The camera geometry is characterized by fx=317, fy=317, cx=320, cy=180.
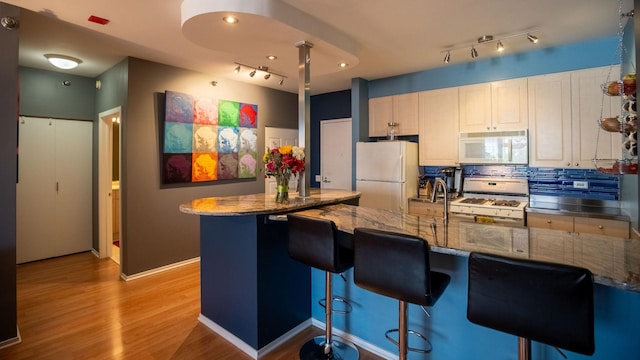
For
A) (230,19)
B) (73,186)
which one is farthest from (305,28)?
(73,186)

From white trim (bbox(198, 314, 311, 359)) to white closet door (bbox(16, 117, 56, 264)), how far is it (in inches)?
125

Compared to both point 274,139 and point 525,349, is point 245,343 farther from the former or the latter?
point 274,139

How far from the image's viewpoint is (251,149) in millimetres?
4863

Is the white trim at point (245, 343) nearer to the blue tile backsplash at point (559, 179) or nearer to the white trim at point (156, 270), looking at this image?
the white trim at point (156, 270)

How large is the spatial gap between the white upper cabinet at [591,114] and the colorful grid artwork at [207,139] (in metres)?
3.99

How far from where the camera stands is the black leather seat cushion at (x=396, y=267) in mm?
1508

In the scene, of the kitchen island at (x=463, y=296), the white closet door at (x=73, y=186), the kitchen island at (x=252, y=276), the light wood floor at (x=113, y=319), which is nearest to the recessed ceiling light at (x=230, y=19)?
the kitchen island at (x=252, y=276)

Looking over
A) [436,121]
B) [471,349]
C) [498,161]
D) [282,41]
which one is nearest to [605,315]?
[471,349]

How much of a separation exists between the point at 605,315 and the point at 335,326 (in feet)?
5.44

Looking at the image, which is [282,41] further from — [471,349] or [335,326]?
[471,349]

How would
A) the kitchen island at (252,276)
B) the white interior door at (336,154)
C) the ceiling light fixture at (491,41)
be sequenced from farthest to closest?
the white interior door at (336,154) → the ceiling light fixture at (491,41) → the kitchen island at (252,276)

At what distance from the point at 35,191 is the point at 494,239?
5.38 m

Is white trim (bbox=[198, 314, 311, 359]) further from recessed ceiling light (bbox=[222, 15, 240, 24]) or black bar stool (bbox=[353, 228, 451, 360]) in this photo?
recessed ceiling light (bbox=[222, 15, 240, 24])

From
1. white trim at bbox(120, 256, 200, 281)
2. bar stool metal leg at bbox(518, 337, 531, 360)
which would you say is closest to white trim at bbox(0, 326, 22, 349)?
white trim at bbox(120, 256, 200, 281)
